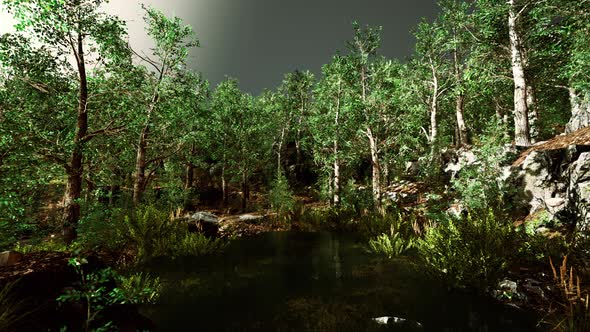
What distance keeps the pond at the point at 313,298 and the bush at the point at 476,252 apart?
0.40 metres

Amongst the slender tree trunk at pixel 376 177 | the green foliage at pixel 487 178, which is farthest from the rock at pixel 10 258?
the slender tree trunk at pixel 376 177

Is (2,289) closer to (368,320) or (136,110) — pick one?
(368,320)

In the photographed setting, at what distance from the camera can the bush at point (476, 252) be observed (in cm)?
578

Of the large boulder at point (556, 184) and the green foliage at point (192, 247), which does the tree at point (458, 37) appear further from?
the green foliage at point (192, 247)

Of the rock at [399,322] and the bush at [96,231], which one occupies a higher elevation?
the bush at [96,231]

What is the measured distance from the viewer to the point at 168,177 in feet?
76.1

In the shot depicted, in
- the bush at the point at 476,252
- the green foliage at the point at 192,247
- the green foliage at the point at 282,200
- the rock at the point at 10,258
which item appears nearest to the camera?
the rock at the point at 10,258

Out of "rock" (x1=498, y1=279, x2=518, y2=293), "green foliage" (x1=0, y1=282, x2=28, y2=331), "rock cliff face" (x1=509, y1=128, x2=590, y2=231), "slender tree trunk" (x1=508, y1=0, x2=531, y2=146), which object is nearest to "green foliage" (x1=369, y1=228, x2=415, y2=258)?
"rock" (x1=498, y1=279, x2=518, y2=293)

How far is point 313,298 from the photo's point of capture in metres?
6.18

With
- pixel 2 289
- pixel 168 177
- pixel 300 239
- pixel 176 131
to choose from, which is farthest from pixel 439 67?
pixel 2 289

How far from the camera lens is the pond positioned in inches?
195

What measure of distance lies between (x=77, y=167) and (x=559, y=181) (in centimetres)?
1507

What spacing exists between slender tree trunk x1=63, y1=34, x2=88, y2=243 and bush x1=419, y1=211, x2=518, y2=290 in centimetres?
997

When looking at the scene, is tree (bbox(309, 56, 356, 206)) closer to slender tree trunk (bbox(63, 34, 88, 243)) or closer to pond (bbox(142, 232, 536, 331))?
pond (bbox(142, 232, 536, 331))
